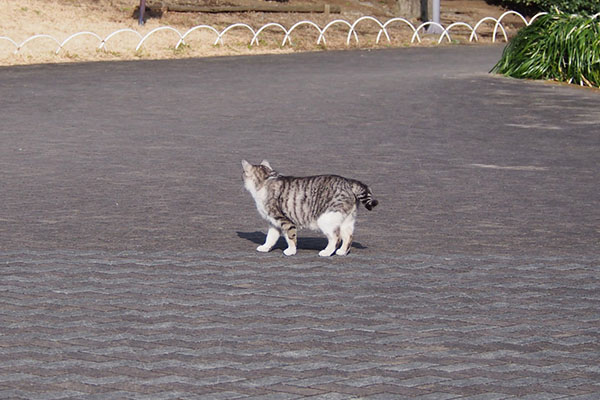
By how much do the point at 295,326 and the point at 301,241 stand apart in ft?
9.94

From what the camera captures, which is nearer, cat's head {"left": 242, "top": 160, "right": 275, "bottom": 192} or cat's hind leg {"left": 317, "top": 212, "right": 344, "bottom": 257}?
cat's hind leg {"left": 317, "top": 212, "right": 344, "bottom": 257}

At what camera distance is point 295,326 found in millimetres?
7160

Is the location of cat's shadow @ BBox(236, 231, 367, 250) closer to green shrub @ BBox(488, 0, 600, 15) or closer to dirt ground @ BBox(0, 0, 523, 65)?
dirt ground @ BBox(0, 0, 523, 65)

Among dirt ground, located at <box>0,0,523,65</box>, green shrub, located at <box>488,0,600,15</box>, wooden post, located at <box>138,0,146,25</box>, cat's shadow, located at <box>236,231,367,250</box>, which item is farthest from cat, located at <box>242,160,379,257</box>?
wooden post, located at <box>138,0,146,25</box>

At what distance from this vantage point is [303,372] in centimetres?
622

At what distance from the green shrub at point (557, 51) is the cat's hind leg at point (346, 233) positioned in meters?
14.8

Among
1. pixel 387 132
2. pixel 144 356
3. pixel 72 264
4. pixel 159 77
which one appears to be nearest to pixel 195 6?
pixel 159 77

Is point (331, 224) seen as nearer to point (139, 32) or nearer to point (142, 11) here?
point (139, 32)

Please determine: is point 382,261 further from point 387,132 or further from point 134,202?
point 387,132

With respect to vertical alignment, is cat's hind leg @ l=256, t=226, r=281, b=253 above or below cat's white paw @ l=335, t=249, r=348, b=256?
above

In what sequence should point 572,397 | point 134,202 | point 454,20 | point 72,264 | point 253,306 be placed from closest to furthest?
1. point 572,397
2. point 253,306
3. point 72,264
4. point 134,202
5. point 454,20

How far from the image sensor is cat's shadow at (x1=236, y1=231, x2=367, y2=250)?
32.2 ft

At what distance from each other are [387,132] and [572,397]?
36.6ft

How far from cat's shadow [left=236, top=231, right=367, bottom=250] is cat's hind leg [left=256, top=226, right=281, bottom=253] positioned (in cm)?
41
